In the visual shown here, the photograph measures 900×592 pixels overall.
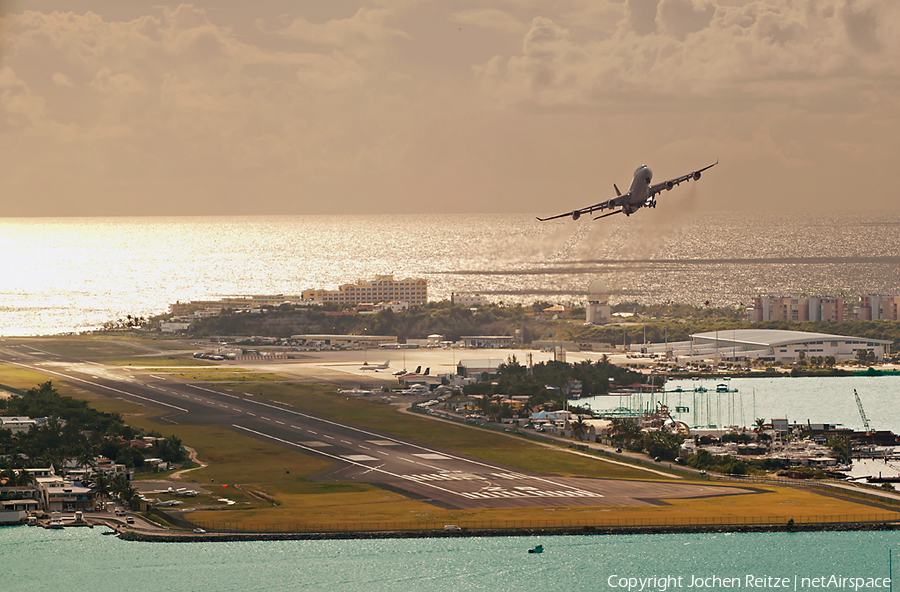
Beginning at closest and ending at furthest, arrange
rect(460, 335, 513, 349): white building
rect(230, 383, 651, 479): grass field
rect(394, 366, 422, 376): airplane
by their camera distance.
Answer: rect(230, 383, 651, 479): grass field < rect(394, 366, 422, 376): airplane < rect(460, 335, 513, 349): white building

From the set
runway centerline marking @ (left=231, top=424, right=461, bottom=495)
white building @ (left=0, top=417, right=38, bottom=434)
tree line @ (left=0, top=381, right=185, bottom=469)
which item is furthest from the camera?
white building @ (left=0, top=417, right=38, bottom=434)

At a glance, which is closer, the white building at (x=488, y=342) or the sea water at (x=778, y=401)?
the sea water at (x=778, y=401)

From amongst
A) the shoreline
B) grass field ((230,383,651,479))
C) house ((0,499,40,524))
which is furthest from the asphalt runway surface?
house ((0,499,40,524))

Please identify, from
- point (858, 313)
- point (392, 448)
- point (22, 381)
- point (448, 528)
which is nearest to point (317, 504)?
point (448, 528)

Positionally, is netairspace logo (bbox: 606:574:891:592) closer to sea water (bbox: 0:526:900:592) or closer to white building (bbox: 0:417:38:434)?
sea water (bbox: 0:526:900:592)

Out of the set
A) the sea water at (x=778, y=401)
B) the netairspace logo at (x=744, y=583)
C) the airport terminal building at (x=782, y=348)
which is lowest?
the netairspace logo at (x=744, y=583)

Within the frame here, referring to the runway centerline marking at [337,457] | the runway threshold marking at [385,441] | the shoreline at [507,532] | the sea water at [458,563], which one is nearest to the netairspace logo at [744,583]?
the sea water at [458,563]

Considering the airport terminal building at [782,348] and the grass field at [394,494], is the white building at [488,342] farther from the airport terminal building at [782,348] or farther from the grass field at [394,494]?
the grass field at [394,494]
